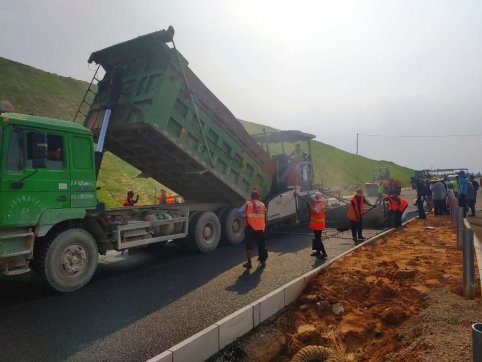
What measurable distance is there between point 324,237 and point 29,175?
7326mm

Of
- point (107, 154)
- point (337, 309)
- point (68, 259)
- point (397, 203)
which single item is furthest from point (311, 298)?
point (107, 154)

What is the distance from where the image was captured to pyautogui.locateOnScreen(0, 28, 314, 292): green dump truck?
16.3ft

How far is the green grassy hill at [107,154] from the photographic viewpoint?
21.6m

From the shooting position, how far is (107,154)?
92.7 ft

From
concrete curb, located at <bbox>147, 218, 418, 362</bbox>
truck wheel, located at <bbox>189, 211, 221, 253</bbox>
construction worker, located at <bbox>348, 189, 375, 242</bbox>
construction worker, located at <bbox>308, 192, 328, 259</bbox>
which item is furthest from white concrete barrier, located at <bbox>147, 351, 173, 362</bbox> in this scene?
construction worker, located at <bbox>348, 189, 375, 242</bbox>

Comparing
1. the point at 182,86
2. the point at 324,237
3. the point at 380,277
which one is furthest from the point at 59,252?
the point at 324,237

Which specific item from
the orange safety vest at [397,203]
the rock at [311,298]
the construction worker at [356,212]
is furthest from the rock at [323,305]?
the orange safety vest at [397,203]

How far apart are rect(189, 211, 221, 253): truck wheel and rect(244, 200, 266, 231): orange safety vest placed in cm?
165

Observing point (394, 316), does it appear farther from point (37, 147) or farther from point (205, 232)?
point (37, 147)

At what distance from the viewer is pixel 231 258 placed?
755cm

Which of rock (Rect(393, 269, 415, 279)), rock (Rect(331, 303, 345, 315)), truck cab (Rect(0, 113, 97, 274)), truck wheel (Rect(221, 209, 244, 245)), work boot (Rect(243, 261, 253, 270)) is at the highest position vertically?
truck cab (Rect(0, 113, 97, 274))

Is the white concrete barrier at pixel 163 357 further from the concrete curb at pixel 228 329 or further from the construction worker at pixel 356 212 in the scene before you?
the construction worker at pixel 356 212

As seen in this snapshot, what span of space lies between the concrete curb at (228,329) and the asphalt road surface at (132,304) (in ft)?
1.24

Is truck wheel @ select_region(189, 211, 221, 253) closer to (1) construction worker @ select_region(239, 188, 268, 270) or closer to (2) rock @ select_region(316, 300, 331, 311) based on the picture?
(1) construction worker @ select_region(239, 188, 268, 270)
